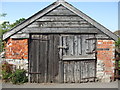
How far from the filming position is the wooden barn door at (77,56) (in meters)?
8.74

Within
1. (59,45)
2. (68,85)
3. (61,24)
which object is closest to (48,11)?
(61,24)

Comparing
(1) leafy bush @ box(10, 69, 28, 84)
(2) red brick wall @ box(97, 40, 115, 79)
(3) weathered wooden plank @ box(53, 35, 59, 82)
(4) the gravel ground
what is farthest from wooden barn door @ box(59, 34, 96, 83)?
(1) leafy bush @ box(10, 69, 28, 84)

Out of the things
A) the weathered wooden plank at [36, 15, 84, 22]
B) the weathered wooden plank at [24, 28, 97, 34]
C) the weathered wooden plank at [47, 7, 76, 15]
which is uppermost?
the weathered wooden plank at [47, 7, 76, 15]

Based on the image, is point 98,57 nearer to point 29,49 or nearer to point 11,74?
point 29,49

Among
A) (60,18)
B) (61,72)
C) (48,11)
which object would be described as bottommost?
(61,72)

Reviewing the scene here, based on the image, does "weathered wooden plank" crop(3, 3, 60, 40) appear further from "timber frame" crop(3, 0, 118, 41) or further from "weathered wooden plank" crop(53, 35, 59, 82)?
"weathered wooden plank" crop(53, 35, 59, 82)

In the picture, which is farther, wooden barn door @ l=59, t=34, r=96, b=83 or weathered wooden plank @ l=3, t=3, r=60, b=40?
wooden barn door @ l=59, t=34, r=96, b=83

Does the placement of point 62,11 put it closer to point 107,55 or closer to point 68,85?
point 107,55

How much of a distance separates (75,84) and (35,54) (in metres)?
2.49

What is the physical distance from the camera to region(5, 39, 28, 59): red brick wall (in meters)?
8.62

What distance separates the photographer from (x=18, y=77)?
8.36m

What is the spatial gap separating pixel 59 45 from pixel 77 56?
3.53 ft

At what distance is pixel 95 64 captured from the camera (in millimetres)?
8992

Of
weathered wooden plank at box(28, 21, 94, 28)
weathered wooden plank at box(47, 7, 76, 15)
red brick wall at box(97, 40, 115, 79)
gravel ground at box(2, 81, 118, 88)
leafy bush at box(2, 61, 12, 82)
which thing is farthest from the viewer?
red brick wall at box(97, 40, 115, 79)
